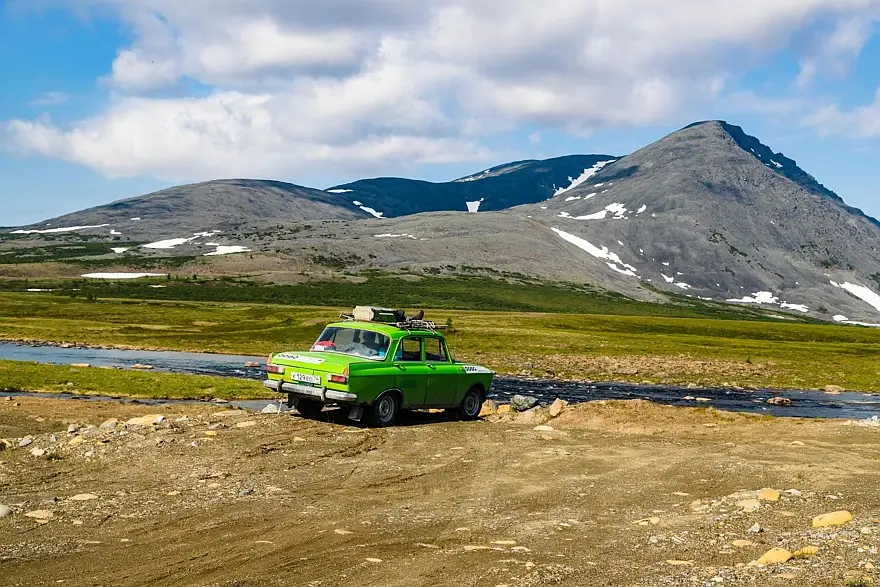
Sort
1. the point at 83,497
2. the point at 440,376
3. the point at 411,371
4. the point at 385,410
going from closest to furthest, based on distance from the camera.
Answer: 1. the point at 83,497
2. the point at 385,410
3. the point at 411,371
4. the point at 440,376

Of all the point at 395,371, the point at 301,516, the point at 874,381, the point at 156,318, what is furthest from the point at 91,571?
the point at 156,318

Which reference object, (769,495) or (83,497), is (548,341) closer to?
(769,495)

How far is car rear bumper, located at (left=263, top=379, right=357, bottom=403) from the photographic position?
2064 centimetres

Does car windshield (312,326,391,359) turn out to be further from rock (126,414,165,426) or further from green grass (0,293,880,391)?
green grass (0,293,880,391)

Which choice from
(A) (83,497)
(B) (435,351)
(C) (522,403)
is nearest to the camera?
(A) (83,497)

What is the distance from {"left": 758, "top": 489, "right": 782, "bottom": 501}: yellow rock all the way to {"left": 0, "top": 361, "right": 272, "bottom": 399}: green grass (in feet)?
106

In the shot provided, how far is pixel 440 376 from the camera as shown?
2392 centimetres

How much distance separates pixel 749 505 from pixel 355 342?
1257cm

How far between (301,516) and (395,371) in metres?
9.57

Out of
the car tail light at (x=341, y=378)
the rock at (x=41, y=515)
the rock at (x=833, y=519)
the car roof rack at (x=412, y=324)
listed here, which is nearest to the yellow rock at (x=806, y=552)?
the rock at (x=833, y=519)

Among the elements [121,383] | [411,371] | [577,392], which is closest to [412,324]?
[411,371]

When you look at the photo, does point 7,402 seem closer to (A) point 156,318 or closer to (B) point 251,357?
(B) point 251,357

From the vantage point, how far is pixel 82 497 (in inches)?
532

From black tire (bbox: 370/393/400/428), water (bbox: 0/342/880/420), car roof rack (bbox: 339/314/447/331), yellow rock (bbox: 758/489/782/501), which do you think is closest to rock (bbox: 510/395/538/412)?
car roof rack (bbox: 339/314/447/331)
